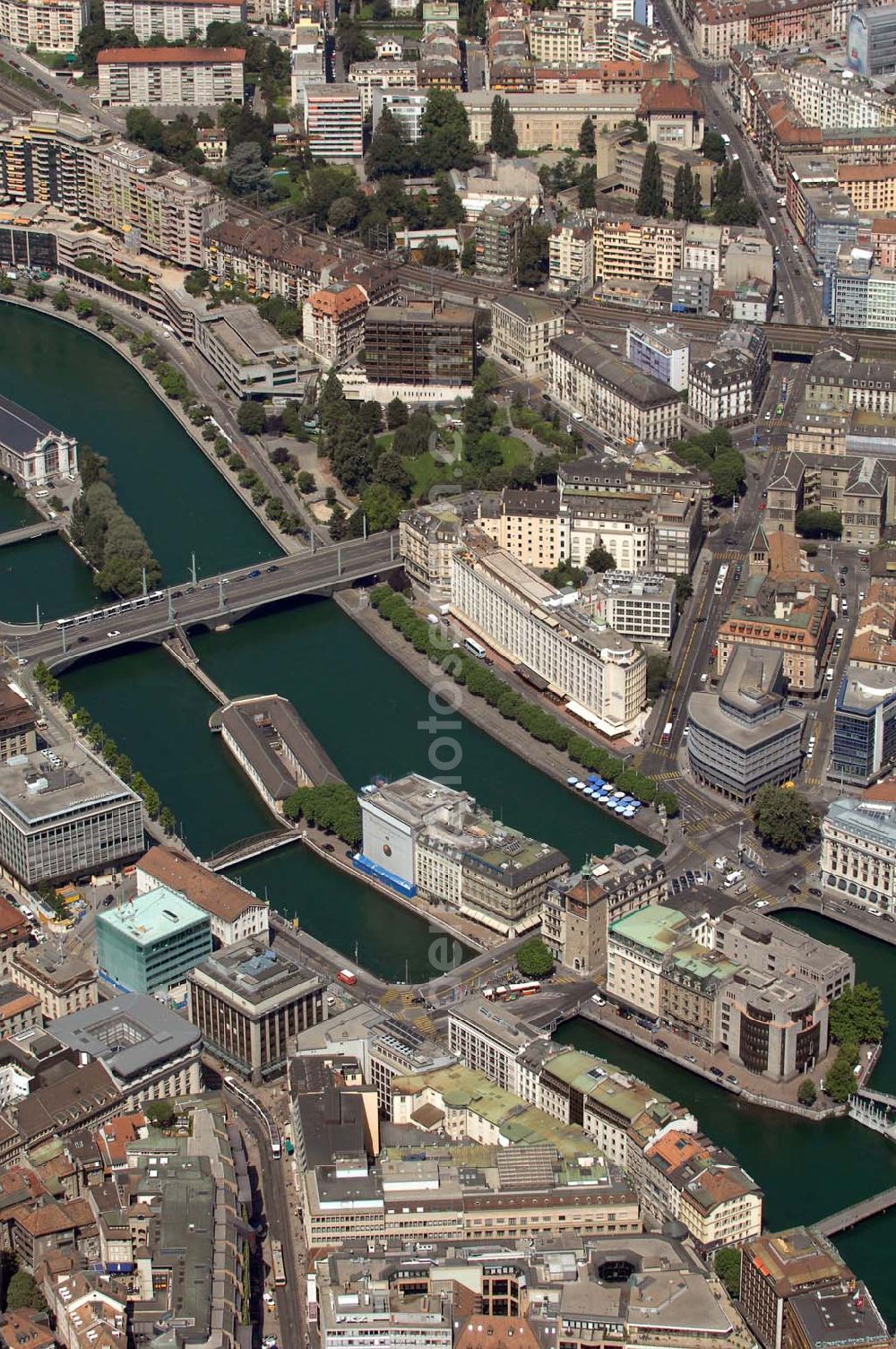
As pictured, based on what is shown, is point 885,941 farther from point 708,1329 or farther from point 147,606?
point 147,606

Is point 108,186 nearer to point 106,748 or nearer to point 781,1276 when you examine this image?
point 106,748

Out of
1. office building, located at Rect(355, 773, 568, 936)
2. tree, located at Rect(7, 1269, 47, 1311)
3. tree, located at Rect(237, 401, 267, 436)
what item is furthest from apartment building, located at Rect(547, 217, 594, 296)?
tree, located at Rect(7, 1269, 47, 1311)

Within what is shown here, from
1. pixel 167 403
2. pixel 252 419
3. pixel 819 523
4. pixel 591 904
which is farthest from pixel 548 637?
pixel 167 403

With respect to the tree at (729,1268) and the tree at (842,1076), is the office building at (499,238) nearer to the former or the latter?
the tree at (842,1076)

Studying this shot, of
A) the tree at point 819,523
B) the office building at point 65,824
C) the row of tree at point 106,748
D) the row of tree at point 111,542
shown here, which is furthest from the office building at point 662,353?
the office building at point 65,824

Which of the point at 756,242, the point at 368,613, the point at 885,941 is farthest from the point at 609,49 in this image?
the point at 885,941

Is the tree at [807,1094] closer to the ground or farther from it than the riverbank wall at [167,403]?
closer to the ground

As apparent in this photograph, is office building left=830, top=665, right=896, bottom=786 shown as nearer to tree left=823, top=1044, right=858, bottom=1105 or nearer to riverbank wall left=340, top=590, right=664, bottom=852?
riverbank wall left=340, top=590, right=664, bottom=852
